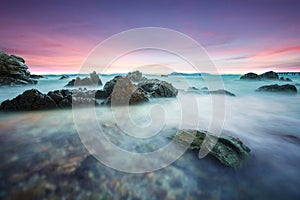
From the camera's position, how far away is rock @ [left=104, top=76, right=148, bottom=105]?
810 cm

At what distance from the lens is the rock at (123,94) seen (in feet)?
26.6

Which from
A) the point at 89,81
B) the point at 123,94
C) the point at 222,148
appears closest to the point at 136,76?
the point at 89,81

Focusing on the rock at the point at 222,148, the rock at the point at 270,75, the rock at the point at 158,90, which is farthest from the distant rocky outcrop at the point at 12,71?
the rock at the point at 270,75

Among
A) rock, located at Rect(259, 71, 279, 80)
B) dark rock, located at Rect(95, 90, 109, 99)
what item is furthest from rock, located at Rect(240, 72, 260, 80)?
dark rock, located at Rect(95, 90, 109, 99)

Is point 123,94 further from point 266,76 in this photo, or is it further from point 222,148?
point 266,76

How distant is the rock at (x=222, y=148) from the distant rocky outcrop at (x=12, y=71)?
24989mm

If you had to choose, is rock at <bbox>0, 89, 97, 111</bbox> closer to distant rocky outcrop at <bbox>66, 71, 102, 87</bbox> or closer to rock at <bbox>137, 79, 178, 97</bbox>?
rock at <bbox>137, 79, 178, 97</bbox>

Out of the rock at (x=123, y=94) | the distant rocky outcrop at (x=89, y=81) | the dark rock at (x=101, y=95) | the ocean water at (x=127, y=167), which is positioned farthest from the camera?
the distant rocky outcrop at (x=89, y=81)

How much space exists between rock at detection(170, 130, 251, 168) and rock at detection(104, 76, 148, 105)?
4.79 m

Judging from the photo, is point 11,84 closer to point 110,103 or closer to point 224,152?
point 110,103

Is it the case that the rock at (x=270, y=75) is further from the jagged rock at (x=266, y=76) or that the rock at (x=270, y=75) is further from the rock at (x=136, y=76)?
the rock at (x=136, y=76)

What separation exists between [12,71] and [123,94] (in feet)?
76.0

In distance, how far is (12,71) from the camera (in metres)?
22.3

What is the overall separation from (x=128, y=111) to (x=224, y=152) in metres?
4.62
